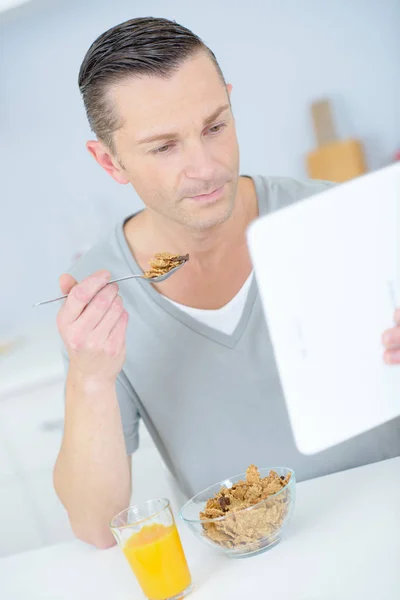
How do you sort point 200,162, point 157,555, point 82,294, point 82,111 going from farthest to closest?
point 82,111
point 200,162
point 82,294
point 157,555

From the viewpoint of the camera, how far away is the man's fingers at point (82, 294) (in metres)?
1.11

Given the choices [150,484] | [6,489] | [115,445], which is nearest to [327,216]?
[115,445]

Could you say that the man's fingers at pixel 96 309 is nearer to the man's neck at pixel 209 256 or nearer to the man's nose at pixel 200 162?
the man's nose at pixel 200 162

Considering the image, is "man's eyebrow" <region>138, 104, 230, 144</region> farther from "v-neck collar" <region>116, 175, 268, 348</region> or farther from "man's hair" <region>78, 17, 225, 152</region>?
"v-neck collar" <region>116, 175, 268, 348</region>

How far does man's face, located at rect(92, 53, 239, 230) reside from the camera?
125 centimetres

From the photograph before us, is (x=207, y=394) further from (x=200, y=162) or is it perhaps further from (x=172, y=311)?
(x=200, y=162)

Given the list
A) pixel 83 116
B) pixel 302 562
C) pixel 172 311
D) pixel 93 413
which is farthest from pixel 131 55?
pixel 83 116

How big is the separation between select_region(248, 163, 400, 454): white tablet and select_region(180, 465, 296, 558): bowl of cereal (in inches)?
7.5

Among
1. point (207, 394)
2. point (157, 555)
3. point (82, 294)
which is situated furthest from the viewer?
point (207, 394)

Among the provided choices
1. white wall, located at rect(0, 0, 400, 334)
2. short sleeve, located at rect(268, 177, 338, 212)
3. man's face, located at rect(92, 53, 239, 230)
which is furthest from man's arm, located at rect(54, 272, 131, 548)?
white wall, located at rect(0, 0, 400, 334)

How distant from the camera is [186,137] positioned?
1251 millimetres

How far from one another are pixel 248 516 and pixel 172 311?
0.52m

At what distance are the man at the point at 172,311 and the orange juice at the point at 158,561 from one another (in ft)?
0.73

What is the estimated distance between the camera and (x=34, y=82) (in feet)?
8.82
